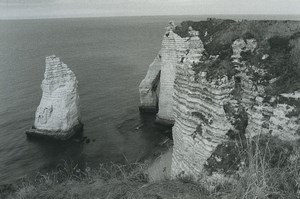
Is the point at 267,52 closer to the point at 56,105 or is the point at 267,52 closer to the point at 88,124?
the point at 56,105

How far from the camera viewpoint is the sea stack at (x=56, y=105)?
26484mm

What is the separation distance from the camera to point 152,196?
7523 mm

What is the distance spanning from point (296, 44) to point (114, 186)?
26.5 feet

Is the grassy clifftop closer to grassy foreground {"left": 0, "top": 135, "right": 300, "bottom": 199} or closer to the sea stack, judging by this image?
grassy foreground {"left": 0, "top": 135, "right": 300, "bottom": 199}

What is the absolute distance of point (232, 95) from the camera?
10180mm

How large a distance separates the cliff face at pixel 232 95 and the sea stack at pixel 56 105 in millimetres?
17104

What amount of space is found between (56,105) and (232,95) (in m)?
20.4

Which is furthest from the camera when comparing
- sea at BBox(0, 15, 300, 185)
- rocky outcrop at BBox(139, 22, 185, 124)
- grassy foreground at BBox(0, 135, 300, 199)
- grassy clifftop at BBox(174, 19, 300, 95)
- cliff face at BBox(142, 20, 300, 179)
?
rocky outcrop at BBox(139, 22, 185, 124)

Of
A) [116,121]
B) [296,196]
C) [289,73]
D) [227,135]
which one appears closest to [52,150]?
[116,121]

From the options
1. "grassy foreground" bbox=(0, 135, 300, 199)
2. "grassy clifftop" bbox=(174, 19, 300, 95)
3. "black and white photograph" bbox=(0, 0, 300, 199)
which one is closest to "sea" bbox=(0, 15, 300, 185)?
"black and white photograph" bbox=(0, 0, 300, 199)

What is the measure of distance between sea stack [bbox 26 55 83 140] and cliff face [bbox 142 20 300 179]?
56.1 feet

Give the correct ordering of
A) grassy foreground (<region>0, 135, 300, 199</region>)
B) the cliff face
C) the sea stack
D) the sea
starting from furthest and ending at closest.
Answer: the sea stack
the sea
the cliff face
grassy foreground (<region>0, 135, 300, 199</region>)

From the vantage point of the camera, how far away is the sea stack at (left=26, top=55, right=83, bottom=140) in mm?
26484

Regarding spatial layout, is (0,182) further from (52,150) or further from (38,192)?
(38,192)
